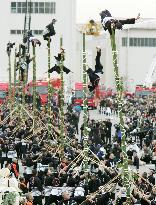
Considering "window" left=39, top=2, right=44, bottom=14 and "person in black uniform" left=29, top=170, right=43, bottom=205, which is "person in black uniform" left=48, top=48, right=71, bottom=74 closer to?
"person in black uniform" left=29, top=170, right=43, bottom=205

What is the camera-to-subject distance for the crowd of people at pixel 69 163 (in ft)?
63.0

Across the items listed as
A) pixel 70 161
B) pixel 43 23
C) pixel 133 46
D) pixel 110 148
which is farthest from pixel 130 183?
pixel 133 46

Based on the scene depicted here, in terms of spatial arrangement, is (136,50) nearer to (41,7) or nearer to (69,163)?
(41,7)

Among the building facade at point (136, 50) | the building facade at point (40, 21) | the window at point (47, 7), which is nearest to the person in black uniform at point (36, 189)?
the building facade at point (40, 21)

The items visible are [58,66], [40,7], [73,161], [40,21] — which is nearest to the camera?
[73,161]

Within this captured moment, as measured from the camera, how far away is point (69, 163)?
2342cm

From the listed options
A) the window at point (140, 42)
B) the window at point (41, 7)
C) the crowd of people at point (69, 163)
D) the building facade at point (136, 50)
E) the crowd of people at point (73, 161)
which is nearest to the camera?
the crowd of people at point (73, 161)

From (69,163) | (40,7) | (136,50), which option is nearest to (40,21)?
(40,7)

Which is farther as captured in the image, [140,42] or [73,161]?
[140,42]

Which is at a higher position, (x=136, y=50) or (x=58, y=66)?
(x=58, y=66)

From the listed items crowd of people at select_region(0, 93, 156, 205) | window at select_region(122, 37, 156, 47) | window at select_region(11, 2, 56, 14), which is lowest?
crowd of people at select_region(0, 93, 156, 205)

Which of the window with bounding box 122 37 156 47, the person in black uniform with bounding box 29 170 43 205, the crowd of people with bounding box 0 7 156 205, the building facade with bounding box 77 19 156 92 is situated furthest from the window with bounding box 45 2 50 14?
the person in black uniform with bounding box 29 170 43 205

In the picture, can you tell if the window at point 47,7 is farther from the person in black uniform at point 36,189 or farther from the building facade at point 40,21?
the person in black uniform at point 36,189

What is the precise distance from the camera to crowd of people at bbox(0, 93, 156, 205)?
756 inches
